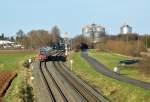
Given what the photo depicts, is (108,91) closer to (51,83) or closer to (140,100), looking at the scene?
(140,100)

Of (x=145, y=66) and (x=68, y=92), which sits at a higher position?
(x=145, y=66)

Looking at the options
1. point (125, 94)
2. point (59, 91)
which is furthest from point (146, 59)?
point (125, 94)

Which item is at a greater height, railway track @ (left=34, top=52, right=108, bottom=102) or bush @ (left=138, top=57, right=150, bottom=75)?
bush @ (left=138, top=57, right=150, bottom=75)

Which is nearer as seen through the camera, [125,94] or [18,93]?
[125,94]

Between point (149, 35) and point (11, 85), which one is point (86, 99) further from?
point (149, 35)

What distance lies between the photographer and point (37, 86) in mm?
51594

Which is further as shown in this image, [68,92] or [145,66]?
[145,66]

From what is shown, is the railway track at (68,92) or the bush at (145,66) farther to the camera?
the bush at (145,66)

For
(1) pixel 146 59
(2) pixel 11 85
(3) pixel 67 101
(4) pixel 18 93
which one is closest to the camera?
(3) pixel 67 101

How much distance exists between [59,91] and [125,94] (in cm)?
991

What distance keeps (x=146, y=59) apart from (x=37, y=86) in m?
13.3

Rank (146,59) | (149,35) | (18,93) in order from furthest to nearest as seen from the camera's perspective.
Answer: (149,35) → (146,59) → (18,93)

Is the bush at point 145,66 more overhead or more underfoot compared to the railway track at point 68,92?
more overhead

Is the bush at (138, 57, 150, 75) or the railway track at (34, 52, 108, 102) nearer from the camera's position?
the railway track at (34, 52, 108, 102)
